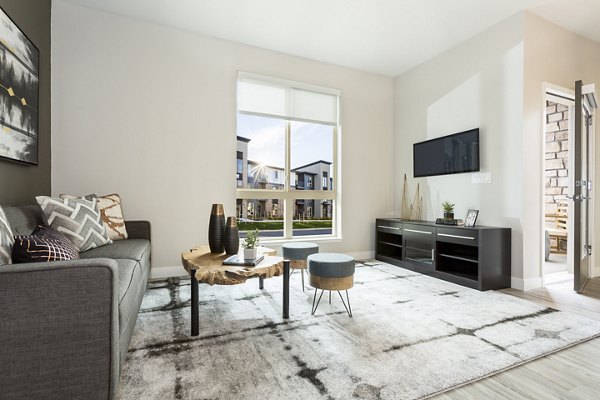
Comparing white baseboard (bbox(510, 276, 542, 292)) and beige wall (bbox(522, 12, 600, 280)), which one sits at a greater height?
beige wall (bbox(522, 12, 600, 280))

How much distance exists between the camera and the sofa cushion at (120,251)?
223 cm

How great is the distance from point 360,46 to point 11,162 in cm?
389

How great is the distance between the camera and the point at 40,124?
9.62 ft

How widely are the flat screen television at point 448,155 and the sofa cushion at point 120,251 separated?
11.9 feet

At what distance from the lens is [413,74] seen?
4742mm

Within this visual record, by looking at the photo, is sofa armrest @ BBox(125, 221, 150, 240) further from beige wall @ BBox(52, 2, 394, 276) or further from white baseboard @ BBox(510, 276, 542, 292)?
white baseboard @ BBox(510, 276, 542, 292)

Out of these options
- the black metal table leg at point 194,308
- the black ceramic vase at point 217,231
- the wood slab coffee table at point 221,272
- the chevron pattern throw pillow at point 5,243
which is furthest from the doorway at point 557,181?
the chevron pattern throw pillow at point 5,243

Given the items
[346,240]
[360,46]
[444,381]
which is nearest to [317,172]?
[346,240]

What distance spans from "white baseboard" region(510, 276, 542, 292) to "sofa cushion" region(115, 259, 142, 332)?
356 centimetres

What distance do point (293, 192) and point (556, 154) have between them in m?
4.35

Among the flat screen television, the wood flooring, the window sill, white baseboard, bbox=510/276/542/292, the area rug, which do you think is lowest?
the wood flooring

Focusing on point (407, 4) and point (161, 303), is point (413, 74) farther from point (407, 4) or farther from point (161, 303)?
point (161, 303)

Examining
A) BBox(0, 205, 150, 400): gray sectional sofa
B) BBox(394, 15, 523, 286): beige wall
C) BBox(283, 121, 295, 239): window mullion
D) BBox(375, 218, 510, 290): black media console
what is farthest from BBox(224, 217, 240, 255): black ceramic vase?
BBox(394, 15, 523, 286): beige wall

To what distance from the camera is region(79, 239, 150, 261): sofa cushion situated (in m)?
2.23
